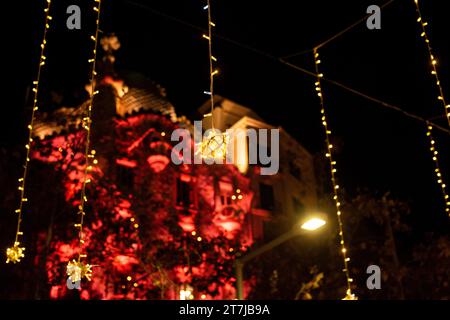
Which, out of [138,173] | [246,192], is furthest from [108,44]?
[246,192]

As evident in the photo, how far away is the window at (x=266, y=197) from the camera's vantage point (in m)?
27.3

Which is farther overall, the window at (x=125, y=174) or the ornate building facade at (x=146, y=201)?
the window at (x=125, y=174)

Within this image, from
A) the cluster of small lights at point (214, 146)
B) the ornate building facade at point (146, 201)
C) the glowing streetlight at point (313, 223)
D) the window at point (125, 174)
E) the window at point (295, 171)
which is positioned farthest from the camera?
the window at point (295, 171)

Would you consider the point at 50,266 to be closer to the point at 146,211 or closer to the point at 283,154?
the point at 146,211

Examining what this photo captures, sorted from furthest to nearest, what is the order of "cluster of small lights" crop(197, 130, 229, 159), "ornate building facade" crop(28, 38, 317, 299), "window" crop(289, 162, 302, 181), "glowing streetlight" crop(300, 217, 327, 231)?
"window" crop(289, 162, 302, 181) → "ornate building facade" crop(28, 38, 317, 299) → "glowing streetlight" crop(300, 217, 327, 231) → "cluster of small lights" crop(197, 130, 229, 159)

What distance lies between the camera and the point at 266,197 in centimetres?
2777

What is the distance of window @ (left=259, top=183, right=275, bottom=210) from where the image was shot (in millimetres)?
27266
